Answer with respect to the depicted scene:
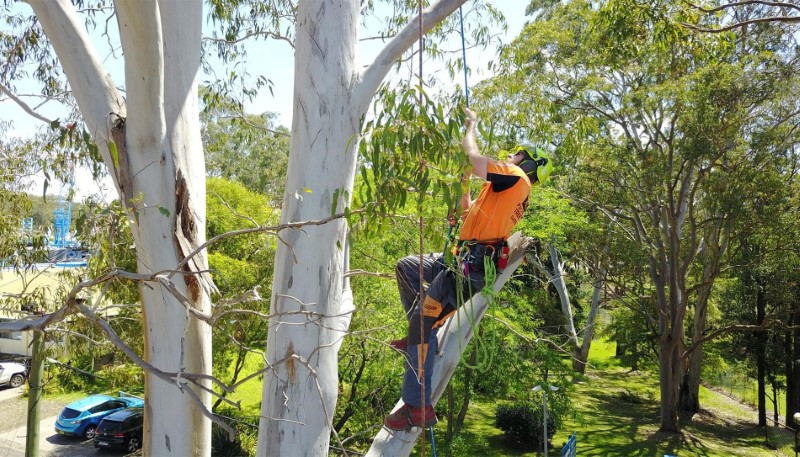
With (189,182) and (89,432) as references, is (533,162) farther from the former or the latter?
(89,432)

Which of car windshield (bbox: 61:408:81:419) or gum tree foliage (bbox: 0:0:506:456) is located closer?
gum tree foliage (bbox: 0:0:506:456)

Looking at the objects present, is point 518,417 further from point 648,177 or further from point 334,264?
point 334,264

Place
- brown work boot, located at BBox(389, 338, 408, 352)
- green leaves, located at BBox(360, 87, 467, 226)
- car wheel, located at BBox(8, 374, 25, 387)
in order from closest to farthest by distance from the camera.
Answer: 1. green leaves, located at BBox(360, 87, 467, 226)
2. brown work boot, located at BBox(389, 338, 408, 352)
3. car wheel, located at BBox(8, 374, 25, 387)

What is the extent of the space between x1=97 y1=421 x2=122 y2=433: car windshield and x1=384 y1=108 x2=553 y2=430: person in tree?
10801mm

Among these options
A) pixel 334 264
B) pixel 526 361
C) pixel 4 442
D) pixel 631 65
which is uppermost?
pixel 631 65

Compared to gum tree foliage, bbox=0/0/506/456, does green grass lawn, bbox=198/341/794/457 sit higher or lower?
lower

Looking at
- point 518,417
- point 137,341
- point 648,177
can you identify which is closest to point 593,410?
point 518,417

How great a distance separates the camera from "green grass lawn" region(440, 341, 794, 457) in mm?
14797

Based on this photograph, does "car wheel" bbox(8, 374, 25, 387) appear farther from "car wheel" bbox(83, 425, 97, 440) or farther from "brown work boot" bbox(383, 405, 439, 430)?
"brown work boot" bbox(383, 405, 439, 430)

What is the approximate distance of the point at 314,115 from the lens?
11.2ft

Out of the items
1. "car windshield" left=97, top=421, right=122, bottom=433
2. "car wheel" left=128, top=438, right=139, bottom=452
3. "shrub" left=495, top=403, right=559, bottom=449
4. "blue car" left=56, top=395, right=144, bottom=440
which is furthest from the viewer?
"shrub" left=495, top=403, right=559, bottom=449

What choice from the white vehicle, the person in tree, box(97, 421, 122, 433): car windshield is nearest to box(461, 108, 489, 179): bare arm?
the person in tree

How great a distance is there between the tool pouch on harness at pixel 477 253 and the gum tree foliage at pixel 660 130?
6050mm

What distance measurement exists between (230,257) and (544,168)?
813 cm
